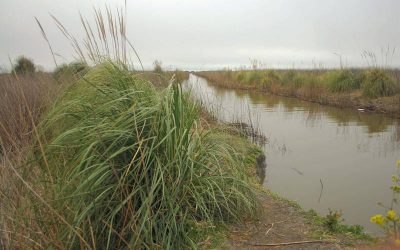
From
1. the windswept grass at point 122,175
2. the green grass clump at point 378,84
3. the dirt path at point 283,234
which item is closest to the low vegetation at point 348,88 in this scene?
the green grass clump at point 378,84

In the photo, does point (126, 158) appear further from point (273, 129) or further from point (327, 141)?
point (273, 129)

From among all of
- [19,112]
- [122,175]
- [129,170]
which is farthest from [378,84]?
[19,112]

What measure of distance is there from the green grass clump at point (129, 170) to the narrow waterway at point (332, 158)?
49.0 inches

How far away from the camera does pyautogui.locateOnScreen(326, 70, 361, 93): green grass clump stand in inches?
603

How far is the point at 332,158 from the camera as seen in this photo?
663 cm

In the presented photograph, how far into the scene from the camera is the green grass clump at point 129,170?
249 centimetres

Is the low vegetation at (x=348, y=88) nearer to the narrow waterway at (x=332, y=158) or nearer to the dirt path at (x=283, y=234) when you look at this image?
the narrow waterway at (x=332, y=158)

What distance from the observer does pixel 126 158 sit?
9.17 feet

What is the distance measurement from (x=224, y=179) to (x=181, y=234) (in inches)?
33.7

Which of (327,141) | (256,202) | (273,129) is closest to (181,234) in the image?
(256,202)

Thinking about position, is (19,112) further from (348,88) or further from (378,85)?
(348,88)

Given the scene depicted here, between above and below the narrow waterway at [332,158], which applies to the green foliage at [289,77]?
above

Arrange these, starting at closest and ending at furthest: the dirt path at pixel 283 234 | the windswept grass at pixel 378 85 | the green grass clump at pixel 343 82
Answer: the dirt path at pixel 283 234 → the windswept grass at pixel 378 85 → the green grass clump at pixel 343 82

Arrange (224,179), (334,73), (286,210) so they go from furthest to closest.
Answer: (334,73) < (286,210) < (224,179)
